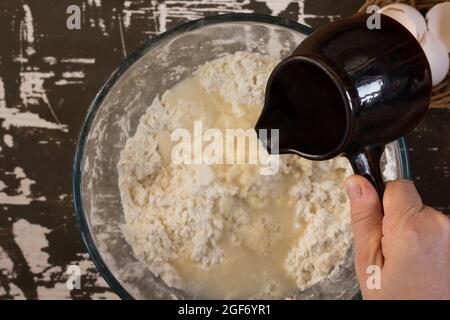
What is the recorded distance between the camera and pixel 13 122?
122 centimetres

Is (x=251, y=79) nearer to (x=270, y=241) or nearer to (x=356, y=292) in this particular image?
(x=270, y=241)

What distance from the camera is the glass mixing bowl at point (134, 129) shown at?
3.37 feet

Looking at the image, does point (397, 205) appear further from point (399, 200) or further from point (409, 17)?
point (409, 17)

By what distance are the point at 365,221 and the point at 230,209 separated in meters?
0.29

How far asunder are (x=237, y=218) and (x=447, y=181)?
1.72 feet

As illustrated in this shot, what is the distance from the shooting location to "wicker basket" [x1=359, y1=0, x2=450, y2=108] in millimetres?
1118

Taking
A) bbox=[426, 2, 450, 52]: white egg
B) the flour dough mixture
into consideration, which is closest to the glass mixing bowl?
the flour dough mixture

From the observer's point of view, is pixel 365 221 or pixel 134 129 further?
pixel 134 129

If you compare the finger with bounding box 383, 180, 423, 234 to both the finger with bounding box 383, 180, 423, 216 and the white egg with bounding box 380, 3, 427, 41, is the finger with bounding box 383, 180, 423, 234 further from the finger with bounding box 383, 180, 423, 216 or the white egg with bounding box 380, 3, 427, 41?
the white egg with bounding box 380, 3, 427, 41

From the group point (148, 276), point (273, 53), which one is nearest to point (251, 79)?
point (273, 53)

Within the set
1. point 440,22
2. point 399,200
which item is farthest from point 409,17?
point 399,200

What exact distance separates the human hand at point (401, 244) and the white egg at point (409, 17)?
0.41m

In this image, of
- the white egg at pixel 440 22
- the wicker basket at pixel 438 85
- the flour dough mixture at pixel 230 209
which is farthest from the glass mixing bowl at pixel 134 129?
the white egg at pixel 440 22

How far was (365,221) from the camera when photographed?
33.0 inches
